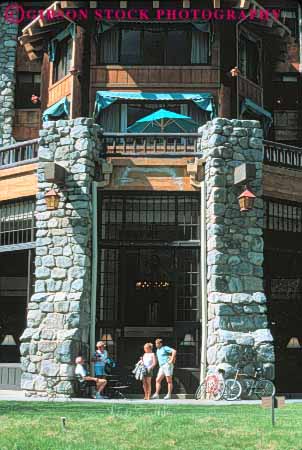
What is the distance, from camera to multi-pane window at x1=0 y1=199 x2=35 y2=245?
21250 millimetres

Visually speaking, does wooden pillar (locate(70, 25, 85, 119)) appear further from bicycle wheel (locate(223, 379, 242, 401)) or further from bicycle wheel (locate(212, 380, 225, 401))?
bicycle wheel (locate(223, 379, 242, 401))

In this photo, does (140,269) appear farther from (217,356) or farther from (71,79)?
(71,79)

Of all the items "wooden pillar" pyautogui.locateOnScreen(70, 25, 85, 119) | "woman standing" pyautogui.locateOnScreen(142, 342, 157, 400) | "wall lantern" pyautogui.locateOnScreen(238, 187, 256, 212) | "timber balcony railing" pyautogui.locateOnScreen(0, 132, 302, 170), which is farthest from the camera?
"wooden pillar" pyautogui.locateOnScreen(70, 25, 85, 119)

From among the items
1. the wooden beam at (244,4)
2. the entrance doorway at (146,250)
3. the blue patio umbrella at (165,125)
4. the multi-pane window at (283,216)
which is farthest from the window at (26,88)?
the multi-pane window at (283,216)

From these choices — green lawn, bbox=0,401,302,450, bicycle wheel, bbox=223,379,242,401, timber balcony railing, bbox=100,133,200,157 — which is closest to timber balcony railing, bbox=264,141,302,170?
timber balcony railing, bbox=100,133,200,157

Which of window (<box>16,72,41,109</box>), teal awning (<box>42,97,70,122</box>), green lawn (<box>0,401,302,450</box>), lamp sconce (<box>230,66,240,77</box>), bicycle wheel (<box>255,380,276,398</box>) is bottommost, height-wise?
green lawn (<box>0,401,302,450</box>)

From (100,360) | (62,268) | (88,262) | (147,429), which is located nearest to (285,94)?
(88,262)

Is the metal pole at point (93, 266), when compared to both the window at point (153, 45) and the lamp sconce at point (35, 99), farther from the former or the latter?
the lamp sconce at point (35, 99)

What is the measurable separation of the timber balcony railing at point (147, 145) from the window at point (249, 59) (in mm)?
4648

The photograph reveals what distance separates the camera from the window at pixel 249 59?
25219mm

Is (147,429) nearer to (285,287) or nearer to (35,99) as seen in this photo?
(285,287)

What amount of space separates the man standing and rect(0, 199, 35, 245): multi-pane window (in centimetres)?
515

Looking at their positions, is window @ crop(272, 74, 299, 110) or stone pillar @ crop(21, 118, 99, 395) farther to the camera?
window @ crop(272, 74, 299, 110)

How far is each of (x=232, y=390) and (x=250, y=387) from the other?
640 mm
